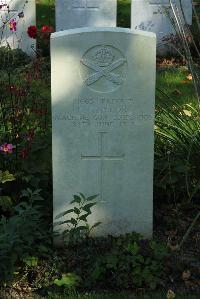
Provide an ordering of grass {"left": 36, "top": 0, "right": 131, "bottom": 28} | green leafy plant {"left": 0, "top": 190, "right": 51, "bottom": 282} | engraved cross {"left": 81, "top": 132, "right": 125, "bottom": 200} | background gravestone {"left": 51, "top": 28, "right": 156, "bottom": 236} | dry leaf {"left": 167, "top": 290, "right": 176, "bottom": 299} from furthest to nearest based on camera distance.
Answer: grass {"left": 36, "top": 0, "right": 131, "bottom": 28} → engraved cross {"left": 81, "top": 132, "right": 125, "bottom": 200} → background gravestone {"left": 51, "top": 28, "right": 156, "bottom": 236} → green leafy plant {"left": 0, "top": 190, "right": 51, "bottom": 282} → dry leaf {"left": 167, "top": 290, "right": 176, "bottom": 299}

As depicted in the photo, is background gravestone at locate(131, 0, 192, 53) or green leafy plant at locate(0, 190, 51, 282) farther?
background gravestone at locate(131, 0, 192, 53)

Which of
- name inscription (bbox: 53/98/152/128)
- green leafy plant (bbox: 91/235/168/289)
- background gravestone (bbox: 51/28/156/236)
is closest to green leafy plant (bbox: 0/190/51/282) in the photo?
background gravestone (bbox: 51/28/156/236)

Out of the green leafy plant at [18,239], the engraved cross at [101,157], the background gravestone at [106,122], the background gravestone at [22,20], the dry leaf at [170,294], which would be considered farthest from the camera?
the background gravestone at [22,20]

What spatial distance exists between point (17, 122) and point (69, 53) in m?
0.94

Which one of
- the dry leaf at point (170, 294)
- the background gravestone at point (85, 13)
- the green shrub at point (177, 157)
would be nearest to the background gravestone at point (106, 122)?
the green shrub at point (177, 157)

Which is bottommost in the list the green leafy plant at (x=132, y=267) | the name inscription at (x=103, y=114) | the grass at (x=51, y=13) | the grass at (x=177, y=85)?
the green leafy plant at (x=132, y=267)

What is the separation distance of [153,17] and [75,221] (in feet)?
21.1

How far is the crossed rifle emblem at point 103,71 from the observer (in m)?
4.07

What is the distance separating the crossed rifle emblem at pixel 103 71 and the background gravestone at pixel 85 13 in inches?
231

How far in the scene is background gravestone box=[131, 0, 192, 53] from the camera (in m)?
9.83

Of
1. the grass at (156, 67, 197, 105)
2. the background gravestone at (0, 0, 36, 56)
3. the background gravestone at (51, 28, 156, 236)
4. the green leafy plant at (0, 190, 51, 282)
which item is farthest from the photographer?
the background gravestone at (0, 0, 36, 56)

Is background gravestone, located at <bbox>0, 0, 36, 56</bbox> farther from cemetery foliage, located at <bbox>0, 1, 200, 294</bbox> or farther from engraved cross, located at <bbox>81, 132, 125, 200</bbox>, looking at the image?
engraved cross, located at <bbox>81, 132, 125, 200</bbox>

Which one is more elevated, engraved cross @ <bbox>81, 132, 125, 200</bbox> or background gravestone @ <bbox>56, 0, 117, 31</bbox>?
background gravestone @ <bbox>56, 0, 117, 31</bbox>

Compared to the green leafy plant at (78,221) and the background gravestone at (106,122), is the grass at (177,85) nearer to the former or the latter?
the background gravestone at (106,122)
